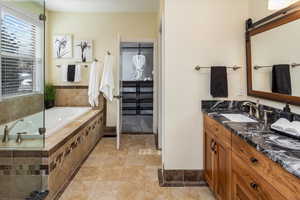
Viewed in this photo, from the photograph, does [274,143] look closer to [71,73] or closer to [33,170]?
[33,170]

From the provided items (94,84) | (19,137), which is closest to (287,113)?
(19,137)

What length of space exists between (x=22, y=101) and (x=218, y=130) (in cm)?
273

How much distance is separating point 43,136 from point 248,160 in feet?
6.85

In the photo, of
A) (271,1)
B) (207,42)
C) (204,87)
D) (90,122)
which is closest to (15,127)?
(90,122)

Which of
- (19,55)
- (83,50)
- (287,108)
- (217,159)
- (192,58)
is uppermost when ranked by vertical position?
(83,50)

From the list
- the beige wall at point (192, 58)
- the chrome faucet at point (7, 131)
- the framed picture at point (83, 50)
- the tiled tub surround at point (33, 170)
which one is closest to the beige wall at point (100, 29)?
the framed picture at point (83, 50)

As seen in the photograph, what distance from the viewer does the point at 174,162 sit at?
8.89 ft

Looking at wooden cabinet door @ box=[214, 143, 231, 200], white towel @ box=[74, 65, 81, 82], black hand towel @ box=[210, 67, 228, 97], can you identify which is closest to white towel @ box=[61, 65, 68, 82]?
white towel @ box=[74, 65, 81, 82]

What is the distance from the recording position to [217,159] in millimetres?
2189

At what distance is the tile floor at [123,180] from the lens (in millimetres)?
2432

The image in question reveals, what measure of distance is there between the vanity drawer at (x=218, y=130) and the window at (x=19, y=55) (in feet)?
8.21

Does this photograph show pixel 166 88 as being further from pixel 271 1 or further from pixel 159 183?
pixel 271 1

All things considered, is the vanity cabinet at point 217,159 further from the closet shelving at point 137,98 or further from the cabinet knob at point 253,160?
the closet shelving at point 137,98

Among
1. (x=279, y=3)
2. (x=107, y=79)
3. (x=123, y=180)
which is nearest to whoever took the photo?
(x=279, y=3)
